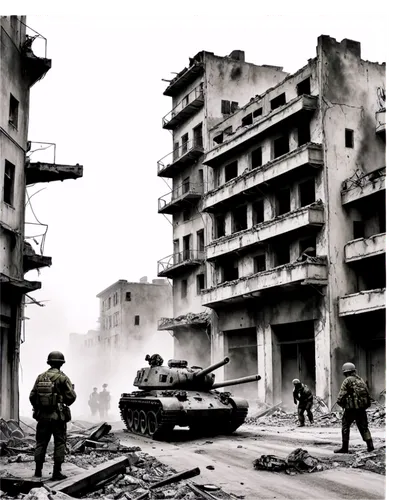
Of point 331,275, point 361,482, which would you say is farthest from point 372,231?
point 361,482

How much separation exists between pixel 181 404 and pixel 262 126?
56.4 feet

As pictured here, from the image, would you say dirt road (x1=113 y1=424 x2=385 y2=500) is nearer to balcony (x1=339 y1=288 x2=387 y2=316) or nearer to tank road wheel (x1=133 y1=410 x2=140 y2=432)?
tank road wheel (x1=133 y1=410 x2=140 y2=432)

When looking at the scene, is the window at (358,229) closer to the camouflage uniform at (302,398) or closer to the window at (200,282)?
the camouflage uniform at (302,398)

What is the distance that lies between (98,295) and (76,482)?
→ 65.4 meters

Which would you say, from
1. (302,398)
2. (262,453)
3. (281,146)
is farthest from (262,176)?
(262,453)

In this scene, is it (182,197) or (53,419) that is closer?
(53,419)

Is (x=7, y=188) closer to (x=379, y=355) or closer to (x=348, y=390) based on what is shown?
(x=348, y=390)

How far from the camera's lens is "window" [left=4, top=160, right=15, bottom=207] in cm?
2050

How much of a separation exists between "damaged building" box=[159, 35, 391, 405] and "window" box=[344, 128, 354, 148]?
0.04m

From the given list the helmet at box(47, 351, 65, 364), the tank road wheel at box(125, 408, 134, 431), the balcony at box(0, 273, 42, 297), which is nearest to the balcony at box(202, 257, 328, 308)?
the tank road wheel at box(125, 408, 134, 431)

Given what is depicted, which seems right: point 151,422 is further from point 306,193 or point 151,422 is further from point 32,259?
point 306,193

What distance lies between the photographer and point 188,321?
37.8 meters

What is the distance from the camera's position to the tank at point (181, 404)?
17562 millimetres

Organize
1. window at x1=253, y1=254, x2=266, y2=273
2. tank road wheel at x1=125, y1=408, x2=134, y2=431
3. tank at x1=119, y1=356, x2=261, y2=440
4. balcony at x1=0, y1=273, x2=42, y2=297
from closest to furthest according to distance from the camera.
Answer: tank at x1=119, y1=356, x2=261, y2=440 < balcony at x1=0, y1=273, x2=42, y2=297 < tank road wheel at x1=125, y1=408, x2=134, y2=431 < window at x1=253, y1=254, x2=266, y2=273
